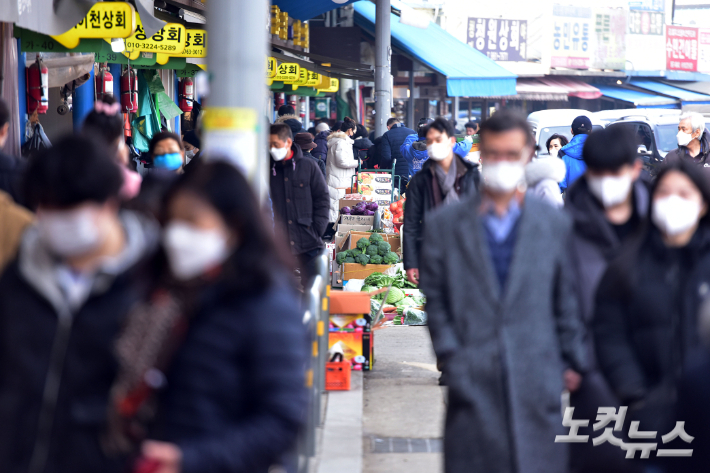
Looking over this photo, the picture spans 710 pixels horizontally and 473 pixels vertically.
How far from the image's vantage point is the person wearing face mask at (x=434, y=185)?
609cm

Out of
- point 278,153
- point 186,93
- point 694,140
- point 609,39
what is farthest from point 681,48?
point 278,153

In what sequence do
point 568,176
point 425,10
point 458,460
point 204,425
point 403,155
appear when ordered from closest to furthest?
1. point 204,425
2. point 458,460
3. point 568,176
4. point 403,155
5. point 425,10

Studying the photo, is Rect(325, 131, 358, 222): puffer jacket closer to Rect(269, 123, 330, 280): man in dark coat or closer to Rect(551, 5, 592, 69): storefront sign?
Rect(269, 123, 330, 280): man in dark coat

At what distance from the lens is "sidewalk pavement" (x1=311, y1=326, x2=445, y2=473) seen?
5043 millimetres

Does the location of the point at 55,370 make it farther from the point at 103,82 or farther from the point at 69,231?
the point at 103,82

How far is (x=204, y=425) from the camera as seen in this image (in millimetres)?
2059

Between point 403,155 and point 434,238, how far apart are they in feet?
37.0

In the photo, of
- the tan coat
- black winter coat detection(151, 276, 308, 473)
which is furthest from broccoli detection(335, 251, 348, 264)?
black winter coat detection(151, 276, 308, 473)

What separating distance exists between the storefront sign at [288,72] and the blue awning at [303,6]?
2.46 metres

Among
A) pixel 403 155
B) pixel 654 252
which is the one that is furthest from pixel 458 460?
pixel 403 155

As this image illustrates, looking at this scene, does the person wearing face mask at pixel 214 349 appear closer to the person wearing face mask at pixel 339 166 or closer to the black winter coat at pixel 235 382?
the black winter coat at pixel 235 382

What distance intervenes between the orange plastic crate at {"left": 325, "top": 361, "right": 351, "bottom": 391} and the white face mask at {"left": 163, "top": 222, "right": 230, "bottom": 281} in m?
4.23

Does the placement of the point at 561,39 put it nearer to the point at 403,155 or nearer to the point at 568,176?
the point at 403,155

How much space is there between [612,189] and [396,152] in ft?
39.1
